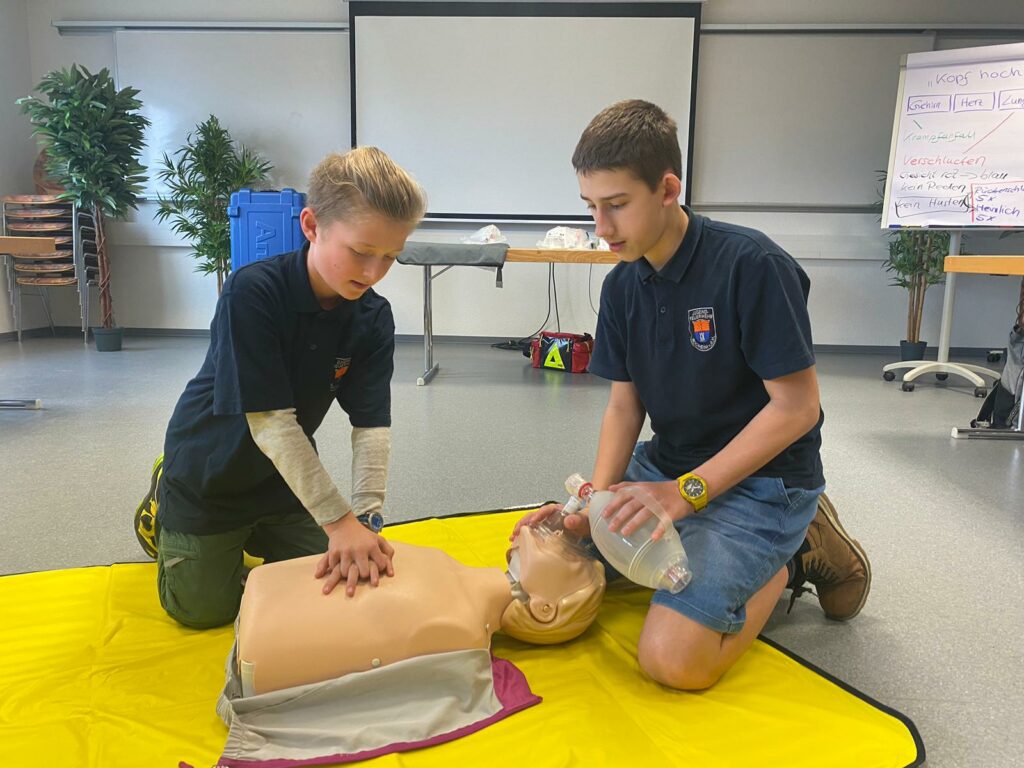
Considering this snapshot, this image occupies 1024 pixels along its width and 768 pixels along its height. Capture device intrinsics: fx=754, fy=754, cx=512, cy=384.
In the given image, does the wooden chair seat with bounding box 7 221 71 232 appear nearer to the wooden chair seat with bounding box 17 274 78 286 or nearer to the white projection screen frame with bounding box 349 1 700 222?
the wooden chair seat with bounding box 17 274 78 286

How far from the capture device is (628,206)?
1304 mm

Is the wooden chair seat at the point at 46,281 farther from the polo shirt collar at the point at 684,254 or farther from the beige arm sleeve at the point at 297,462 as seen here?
the polo shirt collar at the point at 684,254

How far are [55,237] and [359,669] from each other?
5.54 meters

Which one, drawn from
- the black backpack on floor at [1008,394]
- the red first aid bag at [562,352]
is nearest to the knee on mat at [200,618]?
the black backpack on floor at [1008,394]

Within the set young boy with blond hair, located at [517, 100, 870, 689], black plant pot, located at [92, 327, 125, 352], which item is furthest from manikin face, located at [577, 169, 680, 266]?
black plant pot, located at [92, 327, 125, 352]

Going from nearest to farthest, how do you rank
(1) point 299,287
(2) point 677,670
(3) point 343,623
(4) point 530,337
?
(3) point 343,623 → (2) point 677,670 → (1) point 299,287 → (4) point 530,337

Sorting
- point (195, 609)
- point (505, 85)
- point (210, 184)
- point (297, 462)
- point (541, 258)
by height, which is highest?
point (505, 85)

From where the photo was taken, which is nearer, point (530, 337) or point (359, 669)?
point (359, 669)

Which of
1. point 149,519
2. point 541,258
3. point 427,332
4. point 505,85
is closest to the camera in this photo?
point 149,519

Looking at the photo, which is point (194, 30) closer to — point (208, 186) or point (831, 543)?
point (208, 186)

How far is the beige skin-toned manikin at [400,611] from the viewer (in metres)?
1.11

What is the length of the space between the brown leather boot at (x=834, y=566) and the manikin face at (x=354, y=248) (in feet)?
3.19

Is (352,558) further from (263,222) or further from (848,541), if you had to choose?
(263,222)

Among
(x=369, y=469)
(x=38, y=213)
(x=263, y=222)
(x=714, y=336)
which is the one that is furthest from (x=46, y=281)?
(x=714, y=336)
